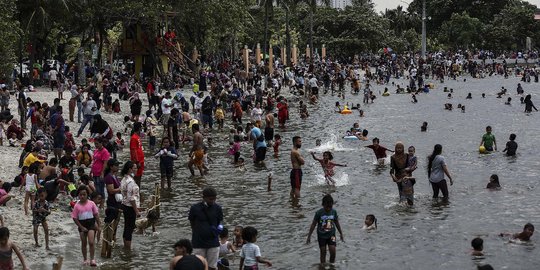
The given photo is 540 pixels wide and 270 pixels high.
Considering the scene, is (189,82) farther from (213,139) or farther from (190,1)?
(213,139)

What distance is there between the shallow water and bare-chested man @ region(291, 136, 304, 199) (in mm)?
331

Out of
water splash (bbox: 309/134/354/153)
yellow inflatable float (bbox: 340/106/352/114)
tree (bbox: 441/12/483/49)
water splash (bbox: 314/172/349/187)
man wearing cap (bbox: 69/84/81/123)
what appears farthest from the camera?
tree (bbox: 441/12/483/49)

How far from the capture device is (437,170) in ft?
67.3

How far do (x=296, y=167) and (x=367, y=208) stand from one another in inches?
75.5

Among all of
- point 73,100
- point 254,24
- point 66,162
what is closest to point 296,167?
point 66,162

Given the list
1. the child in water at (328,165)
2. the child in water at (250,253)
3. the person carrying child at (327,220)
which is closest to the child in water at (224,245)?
the person carrying child at (327,220)

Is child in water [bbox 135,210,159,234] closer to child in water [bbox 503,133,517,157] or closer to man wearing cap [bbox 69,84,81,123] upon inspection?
child in water [bbox 503,133,517,157]

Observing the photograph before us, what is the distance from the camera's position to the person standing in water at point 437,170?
66.5 ft

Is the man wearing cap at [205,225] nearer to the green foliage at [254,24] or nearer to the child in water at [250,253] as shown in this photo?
the child in water at [250,253]

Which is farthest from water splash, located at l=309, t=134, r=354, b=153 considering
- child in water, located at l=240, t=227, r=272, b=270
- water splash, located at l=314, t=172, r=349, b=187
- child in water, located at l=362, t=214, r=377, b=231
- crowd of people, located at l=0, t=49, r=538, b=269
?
child in water, located at l=240, t=227, r=272, b=270

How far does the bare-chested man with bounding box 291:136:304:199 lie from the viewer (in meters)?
20.4

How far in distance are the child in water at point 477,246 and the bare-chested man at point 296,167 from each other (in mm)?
5077

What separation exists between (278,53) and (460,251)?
9172cm

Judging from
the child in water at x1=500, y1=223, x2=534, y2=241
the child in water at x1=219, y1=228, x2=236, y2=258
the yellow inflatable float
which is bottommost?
the child in water at x1=500, y1=223, x2=534, y2=241
